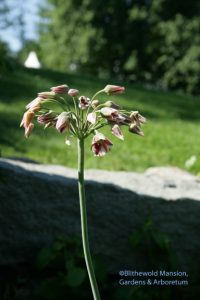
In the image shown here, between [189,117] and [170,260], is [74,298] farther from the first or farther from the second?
[189,117]

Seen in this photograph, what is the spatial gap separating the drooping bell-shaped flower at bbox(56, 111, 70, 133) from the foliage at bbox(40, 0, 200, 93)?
3033cm

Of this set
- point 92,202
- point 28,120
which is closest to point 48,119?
point 28,120

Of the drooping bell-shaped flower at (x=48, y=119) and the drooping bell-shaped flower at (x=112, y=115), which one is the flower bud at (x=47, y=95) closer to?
the drooping bell-shaped flower at (x=48, y=119)

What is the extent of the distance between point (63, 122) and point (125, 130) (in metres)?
6.06

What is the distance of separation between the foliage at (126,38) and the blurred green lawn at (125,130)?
20632 millimetres

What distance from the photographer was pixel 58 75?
40.4ft

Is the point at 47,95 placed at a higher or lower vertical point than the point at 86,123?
higher

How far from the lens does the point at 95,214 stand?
11.0 feet

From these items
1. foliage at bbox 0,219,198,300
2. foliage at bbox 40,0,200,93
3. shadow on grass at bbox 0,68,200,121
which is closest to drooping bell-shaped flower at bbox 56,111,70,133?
foliage at bbox 0,219,198,300

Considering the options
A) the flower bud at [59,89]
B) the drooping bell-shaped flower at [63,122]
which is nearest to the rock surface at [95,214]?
the flower bud at [59,89]

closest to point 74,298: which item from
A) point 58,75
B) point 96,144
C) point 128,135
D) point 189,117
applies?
point 96,144

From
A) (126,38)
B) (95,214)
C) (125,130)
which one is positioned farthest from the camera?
(126,38)

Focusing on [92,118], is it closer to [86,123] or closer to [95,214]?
[86,123]

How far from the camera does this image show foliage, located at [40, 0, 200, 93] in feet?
105
